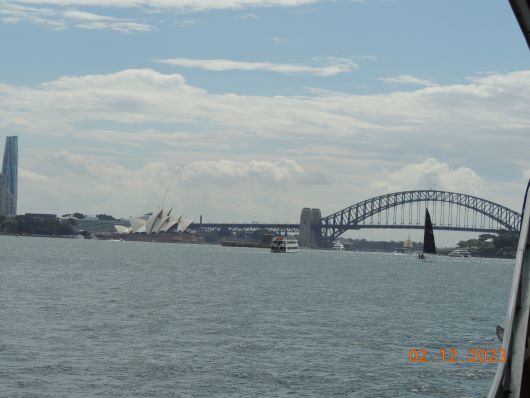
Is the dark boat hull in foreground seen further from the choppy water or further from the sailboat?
the sailboat

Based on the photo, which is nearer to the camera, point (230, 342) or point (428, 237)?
point (230, 342)

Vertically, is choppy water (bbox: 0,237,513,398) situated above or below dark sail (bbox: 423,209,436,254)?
below

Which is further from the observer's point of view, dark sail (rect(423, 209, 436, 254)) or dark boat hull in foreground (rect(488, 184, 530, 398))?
dark sail (rect(423, 209, 436, 254))

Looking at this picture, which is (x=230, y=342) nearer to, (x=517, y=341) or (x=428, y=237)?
(x=517, y=341)

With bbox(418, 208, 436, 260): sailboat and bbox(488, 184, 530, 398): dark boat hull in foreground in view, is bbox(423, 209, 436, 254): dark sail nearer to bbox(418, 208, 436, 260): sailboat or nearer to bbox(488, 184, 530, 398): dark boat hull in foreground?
bbox(418, 208, 436, 260): sailboat

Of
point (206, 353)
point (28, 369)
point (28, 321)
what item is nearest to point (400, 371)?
point (206, 353)

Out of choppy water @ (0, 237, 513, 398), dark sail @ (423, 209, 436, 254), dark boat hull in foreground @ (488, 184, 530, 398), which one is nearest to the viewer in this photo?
dark boat hull in foreground @ (488, 184, 530, 398)

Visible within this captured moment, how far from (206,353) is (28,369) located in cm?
751

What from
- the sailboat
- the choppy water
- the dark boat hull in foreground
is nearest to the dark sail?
the sailboat

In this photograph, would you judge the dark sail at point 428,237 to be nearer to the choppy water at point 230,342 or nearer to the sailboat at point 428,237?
the sailboat at point 428,237

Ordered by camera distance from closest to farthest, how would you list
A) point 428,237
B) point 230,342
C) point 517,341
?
point 517,341
point 230,342
point 428,237

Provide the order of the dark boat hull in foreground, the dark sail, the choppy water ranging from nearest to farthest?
the dark boat hull in foreground
the choppy water
the dark sail

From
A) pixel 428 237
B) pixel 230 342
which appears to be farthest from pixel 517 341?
pixel 428 237

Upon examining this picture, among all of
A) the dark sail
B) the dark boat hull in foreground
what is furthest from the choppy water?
the dark sail
